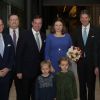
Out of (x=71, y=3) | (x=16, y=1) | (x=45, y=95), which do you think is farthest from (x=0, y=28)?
(x=71, y=3)

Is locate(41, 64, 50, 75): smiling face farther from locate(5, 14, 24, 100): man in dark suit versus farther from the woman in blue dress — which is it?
locate(5, 14, 24, 100): man in dark suit

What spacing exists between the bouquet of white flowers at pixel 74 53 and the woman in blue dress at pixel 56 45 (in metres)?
0.08

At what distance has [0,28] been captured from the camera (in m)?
7.90

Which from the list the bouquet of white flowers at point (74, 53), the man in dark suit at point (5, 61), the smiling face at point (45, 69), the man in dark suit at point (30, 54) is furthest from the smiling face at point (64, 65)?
the man in dark suit at point (5, 61)

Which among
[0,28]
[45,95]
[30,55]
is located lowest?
[45,95]

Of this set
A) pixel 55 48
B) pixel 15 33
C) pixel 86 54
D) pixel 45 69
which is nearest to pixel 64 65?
pixel 45 69

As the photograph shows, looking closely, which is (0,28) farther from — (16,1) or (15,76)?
(16,1)

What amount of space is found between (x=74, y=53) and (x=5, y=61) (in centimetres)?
133

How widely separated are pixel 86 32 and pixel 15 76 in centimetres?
165

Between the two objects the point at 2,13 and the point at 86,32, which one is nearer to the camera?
the point at 86,32

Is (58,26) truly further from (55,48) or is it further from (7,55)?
(7,55)

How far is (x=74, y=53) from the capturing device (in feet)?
27.3

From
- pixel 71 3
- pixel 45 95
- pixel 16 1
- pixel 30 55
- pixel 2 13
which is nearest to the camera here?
pixel 45 95

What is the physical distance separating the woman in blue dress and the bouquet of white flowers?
3.3 inches
